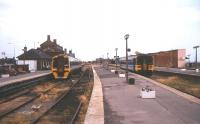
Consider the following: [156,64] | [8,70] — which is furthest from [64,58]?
[156,64]

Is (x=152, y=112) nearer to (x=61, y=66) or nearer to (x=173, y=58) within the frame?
(x=61, y=66)

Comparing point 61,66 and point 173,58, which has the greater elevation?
point 173,58

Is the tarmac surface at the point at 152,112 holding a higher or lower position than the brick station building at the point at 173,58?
lower

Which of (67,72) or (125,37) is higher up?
(125,37)

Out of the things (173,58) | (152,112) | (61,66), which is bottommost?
(152,112)

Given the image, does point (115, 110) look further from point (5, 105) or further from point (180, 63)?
point (180, 63)

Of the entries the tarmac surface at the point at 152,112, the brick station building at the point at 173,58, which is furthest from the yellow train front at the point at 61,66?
the brick station building at the point at 173,58

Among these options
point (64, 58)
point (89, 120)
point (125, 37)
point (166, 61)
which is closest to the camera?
point (89, 120)

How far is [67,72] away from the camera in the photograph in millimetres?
39469

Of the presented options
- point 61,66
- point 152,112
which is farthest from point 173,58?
point 152,112

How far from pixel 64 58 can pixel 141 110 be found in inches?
1017

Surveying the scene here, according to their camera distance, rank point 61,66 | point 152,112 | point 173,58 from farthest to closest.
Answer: point 173,58, point 61,66, point 152,112

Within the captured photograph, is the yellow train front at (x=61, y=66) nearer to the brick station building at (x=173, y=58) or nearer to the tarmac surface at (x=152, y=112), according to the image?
the tarmac surface at (x=152, y=112)

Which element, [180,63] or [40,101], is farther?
[180,63]
